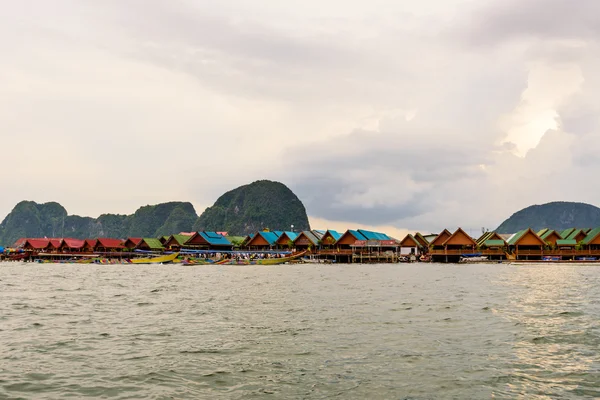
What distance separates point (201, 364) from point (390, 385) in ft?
16.2

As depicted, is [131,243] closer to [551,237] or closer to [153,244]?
[153,244]

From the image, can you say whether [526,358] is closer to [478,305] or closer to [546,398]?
[546,398]

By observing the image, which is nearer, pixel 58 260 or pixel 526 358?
pixel 526 358

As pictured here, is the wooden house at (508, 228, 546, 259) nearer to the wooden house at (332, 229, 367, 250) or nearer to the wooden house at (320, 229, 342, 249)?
the wooden house at (332, 229, 367, 250)

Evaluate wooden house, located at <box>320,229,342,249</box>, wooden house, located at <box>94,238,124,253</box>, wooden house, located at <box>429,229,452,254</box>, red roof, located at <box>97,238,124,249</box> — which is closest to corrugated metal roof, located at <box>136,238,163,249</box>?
wooden house, located at <box>94,238,124,253</box>

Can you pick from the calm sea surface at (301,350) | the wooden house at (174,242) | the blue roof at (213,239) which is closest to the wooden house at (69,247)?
the wooden house at (174,242)

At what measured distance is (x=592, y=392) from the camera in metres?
10.2

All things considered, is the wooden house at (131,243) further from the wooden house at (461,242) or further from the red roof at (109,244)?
the wooden house at (461,242)

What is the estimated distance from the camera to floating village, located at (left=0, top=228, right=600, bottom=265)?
312 ft

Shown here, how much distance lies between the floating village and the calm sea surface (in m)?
67.9

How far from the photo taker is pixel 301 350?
46.9ft

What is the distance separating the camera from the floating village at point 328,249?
3740 inches

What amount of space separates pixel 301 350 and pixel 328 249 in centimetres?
9283

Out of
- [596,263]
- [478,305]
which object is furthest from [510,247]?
[478,305]
